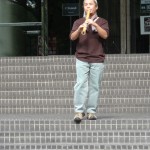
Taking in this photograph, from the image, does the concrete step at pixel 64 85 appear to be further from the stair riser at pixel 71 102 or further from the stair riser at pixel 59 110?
the stair riser at pixel 59 110

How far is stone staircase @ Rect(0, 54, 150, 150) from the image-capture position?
6.84 meters

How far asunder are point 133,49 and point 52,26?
86.3 inches

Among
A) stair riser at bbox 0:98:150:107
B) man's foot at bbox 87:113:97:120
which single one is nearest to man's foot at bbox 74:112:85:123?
man's foot at bbox 87:113:97:120

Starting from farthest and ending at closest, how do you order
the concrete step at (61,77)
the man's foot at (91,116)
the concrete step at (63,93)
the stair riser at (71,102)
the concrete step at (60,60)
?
the concrete step at (60,60) → the concrete step at (61,77) → the concrete step at (63,93) → the stair riser at (71,102) → the man's foot at (91,116)

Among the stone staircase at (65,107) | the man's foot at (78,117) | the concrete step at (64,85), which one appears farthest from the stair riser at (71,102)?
the man's foot at (78,117)

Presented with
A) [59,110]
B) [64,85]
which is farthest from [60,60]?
[59,110]

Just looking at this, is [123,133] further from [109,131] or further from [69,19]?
[69,19]

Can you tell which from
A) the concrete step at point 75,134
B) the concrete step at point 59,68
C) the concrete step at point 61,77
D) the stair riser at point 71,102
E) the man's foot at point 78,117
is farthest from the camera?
the concrete step at point 59,68

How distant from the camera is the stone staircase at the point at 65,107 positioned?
6.84 meters

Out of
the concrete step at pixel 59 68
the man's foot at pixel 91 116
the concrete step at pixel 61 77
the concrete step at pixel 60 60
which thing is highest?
the concrete step at pixel 60 60

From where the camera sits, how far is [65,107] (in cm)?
841

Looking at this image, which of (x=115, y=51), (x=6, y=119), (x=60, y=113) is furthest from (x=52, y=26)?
(x=6, y=119)

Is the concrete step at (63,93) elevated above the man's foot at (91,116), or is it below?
above

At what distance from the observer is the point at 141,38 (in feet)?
46.6
